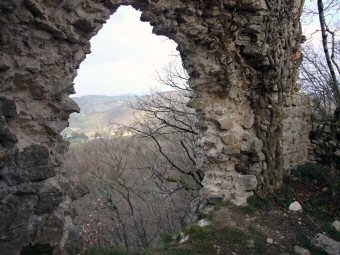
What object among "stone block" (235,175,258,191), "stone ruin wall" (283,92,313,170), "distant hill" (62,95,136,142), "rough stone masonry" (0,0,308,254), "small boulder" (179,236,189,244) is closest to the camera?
"rough stone masonry" (0,0,308,254)

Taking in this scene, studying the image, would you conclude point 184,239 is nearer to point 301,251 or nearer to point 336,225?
point 301,251

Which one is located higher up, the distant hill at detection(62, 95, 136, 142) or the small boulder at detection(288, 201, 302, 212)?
the distant hill at detection(62, 95, 136, 142)

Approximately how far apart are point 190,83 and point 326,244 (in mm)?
2867

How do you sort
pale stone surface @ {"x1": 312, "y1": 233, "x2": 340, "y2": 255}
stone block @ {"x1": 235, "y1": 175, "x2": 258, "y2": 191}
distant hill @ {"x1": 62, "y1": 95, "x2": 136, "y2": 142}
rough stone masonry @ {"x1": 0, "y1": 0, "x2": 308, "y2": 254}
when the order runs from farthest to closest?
distant hill @ {"x1": 62, "y1": 95, "x2": 136, "y2": 142} → stone block @ {"x1": 235, "y1": 175, "x2": 258, "y2": 191} → pale stone surface @ {"x1": 312, "y1": 233, "x2": 340, "y2": 255} → rough stone masonry @ {"x1": 0, "y1": 0, "x2": 308, "y2": 254}

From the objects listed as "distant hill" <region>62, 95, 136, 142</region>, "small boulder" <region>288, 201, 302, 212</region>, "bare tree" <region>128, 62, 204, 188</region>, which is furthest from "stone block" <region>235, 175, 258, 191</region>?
"distant hill" <region>62, 95, 136, 142</region>

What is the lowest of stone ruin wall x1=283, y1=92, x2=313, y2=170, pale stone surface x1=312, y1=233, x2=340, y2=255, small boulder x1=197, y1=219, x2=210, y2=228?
pale stone surface x1=312, y1=233, x2=340, y2=255

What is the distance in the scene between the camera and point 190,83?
5.44m

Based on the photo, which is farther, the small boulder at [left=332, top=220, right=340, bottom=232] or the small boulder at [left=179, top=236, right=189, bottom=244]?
the small boulder at [left=332, top=220, right=340, bottom=232]

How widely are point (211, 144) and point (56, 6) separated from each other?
9.75 feet

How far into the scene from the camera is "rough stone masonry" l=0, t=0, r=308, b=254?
3.17 metres

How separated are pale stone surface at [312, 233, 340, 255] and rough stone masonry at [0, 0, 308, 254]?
116cm

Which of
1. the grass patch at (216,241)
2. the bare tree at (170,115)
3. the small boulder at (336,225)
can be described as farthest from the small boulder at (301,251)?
the bare tree at (170,115)

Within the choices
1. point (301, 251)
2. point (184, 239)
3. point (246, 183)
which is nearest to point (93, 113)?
point (246, 183)

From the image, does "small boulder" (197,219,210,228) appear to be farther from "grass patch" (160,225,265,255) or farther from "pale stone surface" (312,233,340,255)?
"pale stone surface" (312,233,340,255)
